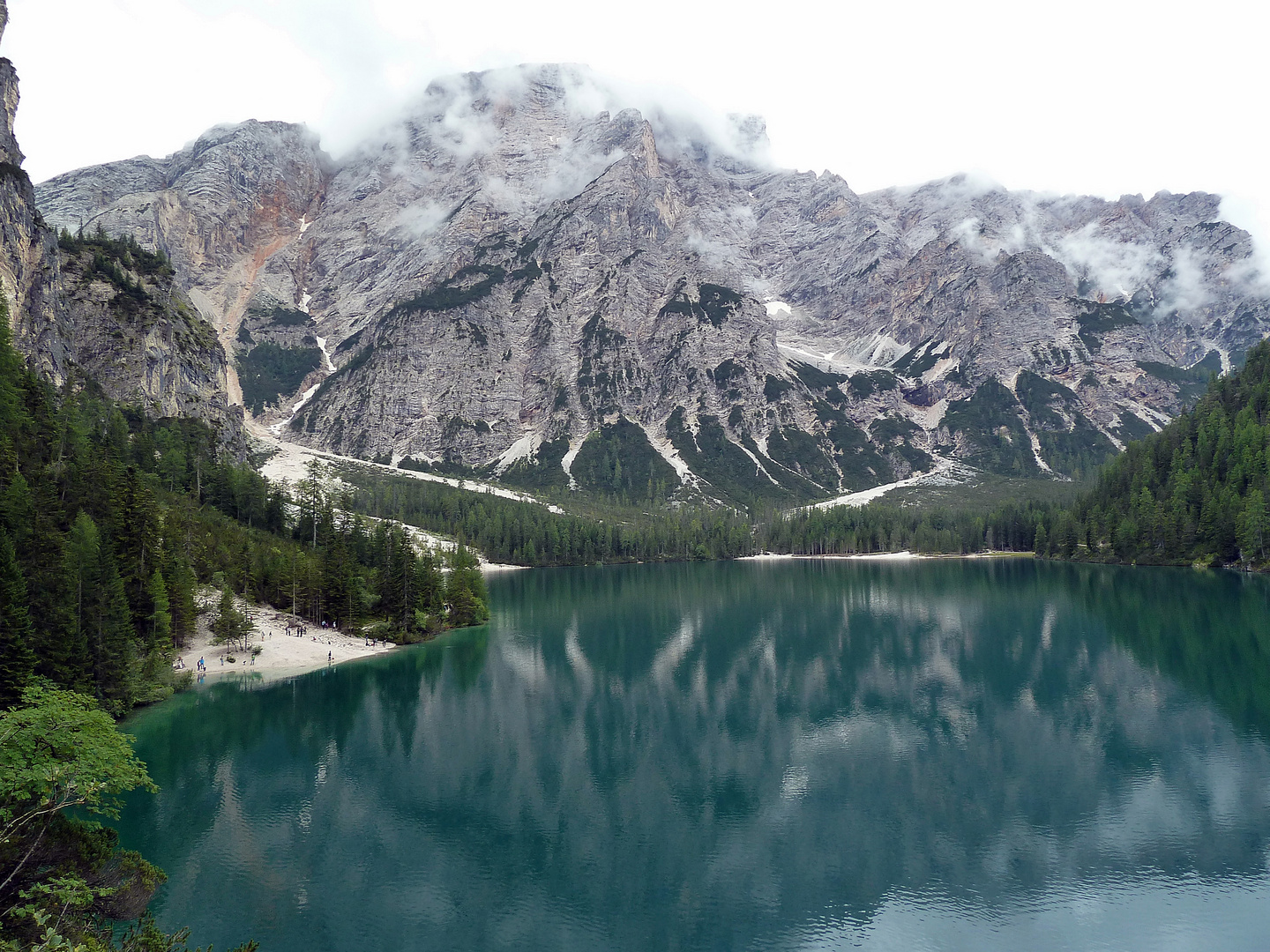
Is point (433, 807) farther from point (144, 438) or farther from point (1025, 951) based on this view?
point (144, 438)

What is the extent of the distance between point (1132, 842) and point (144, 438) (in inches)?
5174

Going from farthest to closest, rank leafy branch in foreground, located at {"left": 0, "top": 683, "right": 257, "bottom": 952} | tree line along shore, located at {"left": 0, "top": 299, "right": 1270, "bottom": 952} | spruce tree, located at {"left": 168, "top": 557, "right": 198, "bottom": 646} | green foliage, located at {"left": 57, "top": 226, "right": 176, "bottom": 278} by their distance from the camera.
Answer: green foliage, located at {"left": 57, "top": 226, "right": 176, "bottom": 278} → spruce tree, located at {"left": 168, "top": 557, "right": 198, "bottom": 646} → tree line along shore, located at {"left": 0, "top": 299, "right": 1270, "bottom": 952} → leafy branch in foreground, located at {"left": 0, "top": 683, "right": 257, "bottom": 952}

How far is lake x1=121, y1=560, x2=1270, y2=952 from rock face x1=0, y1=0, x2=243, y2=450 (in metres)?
86.1

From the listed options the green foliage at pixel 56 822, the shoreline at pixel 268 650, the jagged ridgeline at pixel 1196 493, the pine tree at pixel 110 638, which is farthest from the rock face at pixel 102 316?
the jagged ridgeline at pixel 1196 493

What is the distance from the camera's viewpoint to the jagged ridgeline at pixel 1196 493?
125062 mm

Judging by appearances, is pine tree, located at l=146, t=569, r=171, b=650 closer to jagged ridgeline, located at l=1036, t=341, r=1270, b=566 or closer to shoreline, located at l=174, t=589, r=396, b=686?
shoreline, located at l=174, t=589, r=396, b=686

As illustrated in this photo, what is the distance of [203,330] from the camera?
187250mm

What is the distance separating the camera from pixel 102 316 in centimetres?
14650

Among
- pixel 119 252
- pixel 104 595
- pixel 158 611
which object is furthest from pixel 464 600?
pixel 119 252

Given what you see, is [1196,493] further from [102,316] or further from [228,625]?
[102,316]

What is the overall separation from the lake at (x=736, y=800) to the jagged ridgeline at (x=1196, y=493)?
214 feet

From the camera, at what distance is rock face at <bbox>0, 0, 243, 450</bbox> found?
357 feet

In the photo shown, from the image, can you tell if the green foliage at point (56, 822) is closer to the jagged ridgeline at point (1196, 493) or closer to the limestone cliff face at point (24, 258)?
the limestone cliff face at point (24, 258)

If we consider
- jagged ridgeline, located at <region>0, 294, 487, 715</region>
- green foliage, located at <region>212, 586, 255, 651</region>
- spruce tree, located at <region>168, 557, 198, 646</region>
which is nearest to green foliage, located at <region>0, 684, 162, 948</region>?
jagged ridgeline, located at <region>0, 294, 487, 715</region>
